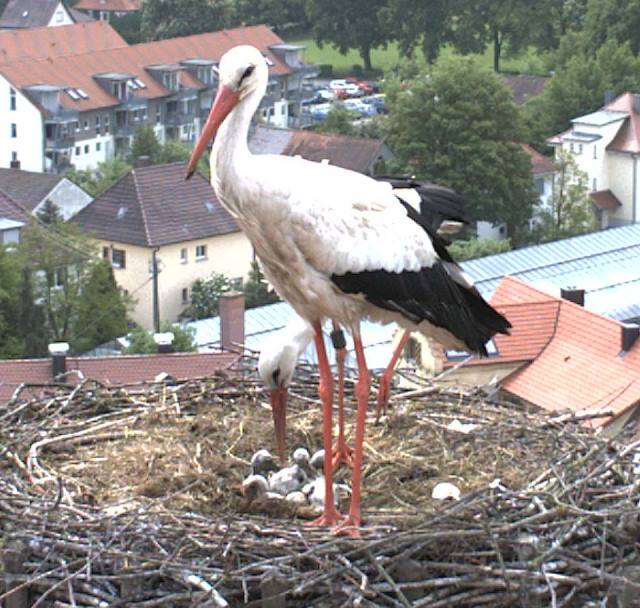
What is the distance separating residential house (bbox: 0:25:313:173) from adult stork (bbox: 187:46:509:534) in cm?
6788

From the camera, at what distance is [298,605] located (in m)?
12.1

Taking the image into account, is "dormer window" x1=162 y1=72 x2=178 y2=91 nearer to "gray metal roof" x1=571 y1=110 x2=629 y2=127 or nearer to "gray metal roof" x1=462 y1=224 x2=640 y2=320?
"gray metal roof" x1=571 y1=110 x2=629 y2=127

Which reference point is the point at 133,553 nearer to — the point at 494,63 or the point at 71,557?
the point at 71,557

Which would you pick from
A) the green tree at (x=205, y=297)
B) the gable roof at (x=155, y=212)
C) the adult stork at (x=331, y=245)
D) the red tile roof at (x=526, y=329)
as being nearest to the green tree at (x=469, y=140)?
the gable roof at (x=155, y=212)

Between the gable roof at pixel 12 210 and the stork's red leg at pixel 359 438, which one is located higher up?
the stork's red leg at pixel 359 438

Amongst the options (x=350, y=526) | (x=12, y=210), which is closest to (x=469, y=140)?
(x=12, y=210)

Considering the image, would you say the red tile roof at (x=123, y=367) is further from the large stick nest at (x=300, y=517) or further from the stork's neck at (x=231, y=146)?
the stork's neck at (x=231, y=146)

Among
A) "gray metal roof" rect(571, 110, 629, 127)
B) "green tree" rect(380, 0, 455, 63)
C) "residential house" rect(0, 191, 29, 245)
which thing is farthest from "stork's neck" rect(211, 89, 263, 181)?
"green tree" rect(380, 0, 455, 63)

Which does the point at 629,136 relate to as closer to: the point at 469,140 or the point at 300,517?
the point at 469,140

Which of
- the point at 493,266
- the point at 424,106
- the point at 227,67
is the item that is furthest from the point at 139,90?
the point at 227,67

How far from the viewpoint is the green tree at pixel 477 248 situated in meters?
62.1

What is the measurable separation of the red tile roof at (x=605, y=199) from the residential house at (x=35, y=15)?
119 ft

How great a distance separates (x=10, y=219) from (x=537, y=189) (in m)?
18.6

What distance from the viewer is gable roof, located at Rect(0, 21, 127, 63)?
92.8 meters
